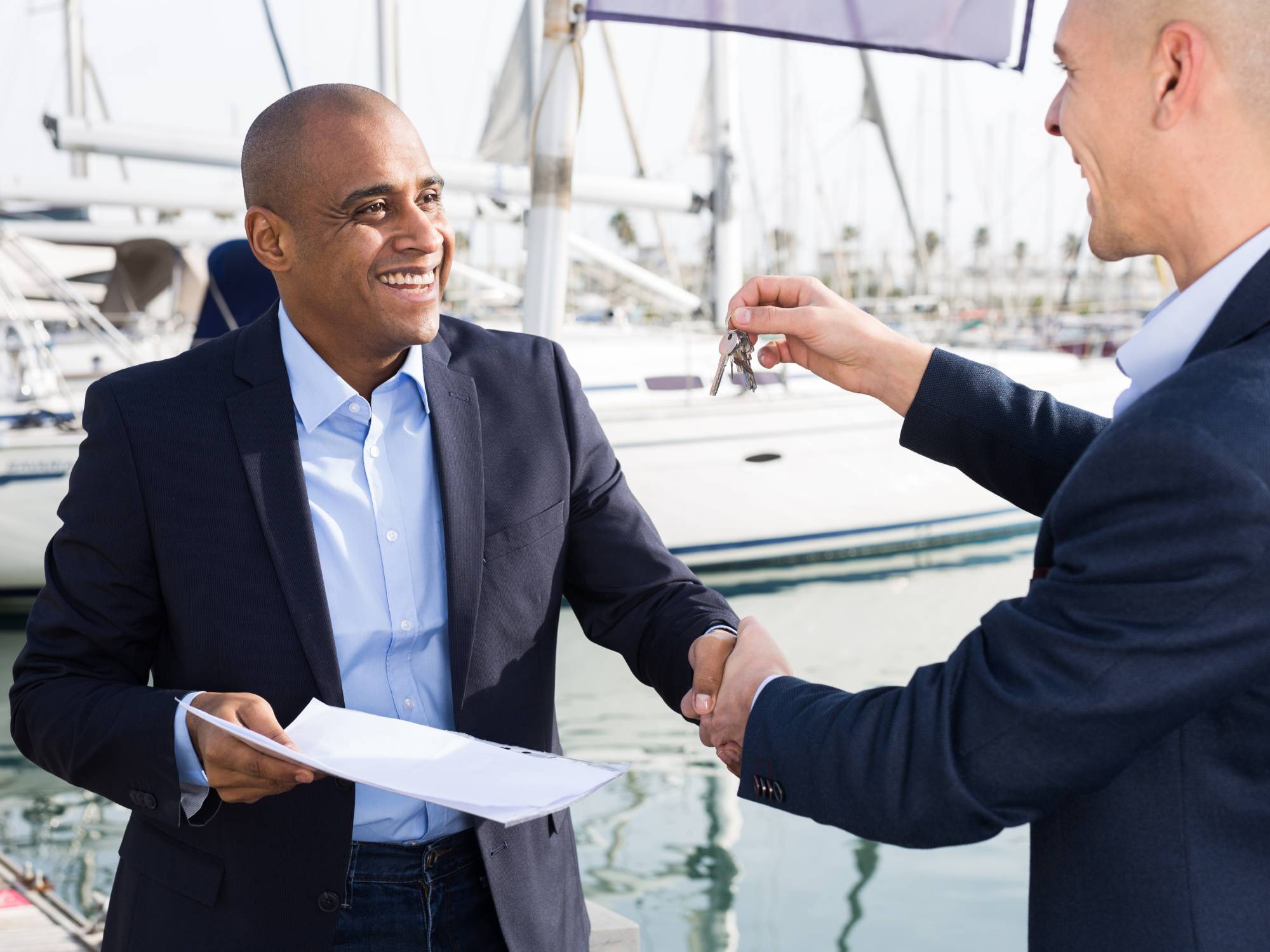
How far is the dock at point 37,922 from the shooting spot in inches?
133

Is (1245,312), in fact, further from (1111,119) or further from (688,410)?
(688,410)

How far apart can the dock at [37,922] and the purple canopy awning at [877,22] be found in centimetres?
337

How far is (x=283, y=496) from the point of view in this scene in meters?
2.05

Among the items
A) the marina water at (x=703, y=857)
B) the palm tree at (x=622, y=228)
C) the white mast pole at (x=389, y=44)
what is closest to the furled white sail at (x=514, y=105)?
the white mast pole at (x=389, y=44)

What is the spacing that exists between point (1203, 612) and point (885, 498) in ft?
37.6

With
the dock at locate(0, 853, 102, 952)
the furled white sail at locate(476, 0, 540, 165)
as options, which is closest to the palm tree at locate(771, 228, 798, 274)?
the furled white sail at locate(476, 0, 540, 165)

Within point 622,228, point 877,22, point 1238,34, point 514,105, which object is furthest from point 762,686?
point 622,228

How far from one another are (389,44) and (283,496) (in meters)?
10.7

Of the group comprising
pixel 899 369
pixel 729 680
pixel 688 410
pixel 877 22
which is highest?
pixel 877 22

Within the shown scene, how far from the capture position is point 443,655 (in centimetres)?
214

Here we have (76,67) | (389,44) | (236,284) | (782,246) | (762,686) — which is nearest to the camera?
(762,686)

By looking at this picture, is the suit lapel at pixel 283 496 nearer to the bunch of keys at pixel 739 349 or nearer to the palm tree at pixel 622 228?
the bunch of keys at pixel 739 349

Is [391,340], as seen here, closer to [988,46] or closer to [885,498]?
[988,46]

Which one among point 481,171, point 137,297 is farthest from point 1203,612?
point 137,297
